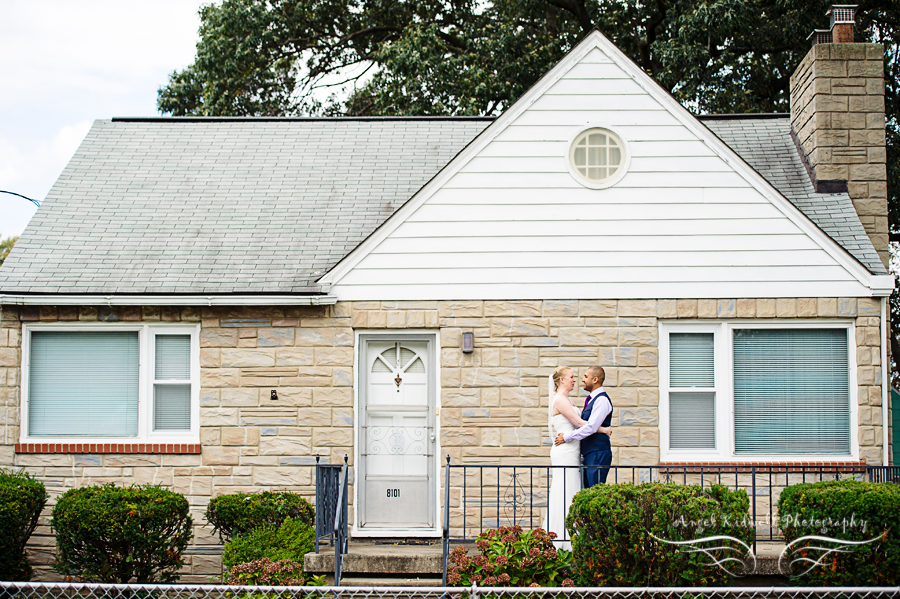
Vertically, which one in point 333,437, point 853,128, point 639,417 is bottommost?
point 333,437

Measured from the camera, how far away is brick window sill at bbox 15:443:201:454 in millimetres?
8602

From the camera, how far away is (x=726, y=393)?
851 centimetres

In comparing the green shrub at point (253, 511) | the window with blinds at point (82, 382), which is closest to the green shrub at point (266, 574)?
the green shrub at point (253, 511)

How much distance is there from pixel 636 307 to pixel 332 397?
3433 mm

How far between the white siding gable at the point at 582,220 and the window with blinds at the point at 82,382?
2591 millimetres

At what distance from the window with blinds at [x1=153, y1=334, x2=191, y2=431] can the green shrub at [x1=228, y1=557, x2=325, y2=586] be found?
102 inches

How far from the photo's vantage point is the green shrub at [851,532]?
582 cm

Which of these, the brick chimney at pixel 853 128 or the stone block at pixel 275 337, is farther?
the brick chimney at pixel 853 128

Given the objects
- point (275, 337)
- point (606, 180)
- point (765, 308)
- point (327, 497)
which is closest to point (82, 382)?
point (275, 337)

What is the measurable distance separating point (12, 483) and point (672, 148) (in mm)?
7509

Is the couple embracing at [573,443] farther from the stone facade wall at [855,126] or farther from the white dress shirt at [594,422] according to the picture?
the stone facade wall at [855,126]

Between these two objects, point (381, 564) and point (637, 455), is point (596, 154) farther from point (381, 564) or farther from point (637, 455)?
point (381, 564)

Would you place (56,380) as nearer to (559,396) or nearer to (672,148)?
(559,396)

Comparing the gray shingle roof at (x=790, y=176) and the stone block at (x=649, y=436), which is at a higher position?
the gray shingle roof at (x=790, y=176)
